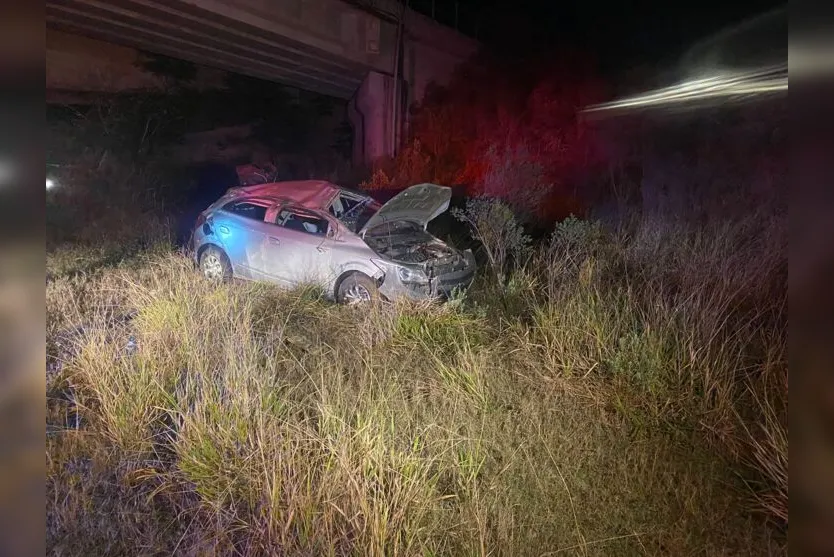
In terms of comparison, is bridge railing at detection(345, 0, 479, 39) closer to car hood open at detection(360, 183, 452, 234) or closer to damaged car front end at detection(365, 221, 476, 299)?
car hood open at detection(360, 183, 452, 234)

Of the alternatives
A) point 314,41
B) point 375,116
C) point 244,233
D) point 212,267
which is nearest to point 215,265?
point 212,267

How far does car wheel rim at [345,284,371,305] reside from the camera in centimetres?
344

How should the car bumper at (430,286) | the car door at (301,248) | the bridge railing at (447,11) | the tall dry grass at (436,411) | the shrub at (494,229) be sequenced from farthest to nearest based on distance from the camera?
the bridge railing at (447,11), the shrub at (494,229), the car door at (301,248), the car bumper at (430,286), the tall dry grass at (436,411)

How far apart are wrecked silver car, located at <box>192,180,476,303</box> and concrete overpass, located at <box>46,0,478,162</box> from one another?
1.91 feet

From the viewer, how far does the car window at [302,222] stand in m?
3.54

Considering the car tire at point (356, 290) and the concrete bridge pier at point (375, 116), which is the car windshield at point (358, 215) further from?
the concrete bridge pier at point (375, 116)

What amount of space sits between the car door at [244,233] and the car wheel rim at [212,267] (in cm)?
9

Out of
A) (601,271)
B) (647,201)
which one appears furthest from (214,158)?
(647,201)

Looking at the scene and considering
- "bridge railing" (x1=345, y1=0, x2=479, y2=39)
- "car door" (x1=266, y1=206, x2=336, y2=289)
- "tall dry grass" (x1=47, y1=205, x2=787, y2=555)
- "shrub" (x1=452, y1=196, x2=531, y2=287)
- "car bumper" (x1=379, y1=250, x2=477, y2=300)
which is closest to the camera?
"tall dry grass" (x1=47, y1=205, x2=787, y2=555)

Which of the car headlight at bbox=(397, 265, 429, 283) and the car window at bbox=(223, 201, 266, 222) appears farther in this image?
the car window at bbox=(223, 201, 266, 222)

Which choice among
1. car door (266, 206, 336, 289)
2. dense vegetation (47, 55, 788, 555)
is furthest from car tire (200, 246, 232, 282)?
car door (266, 206, 336, 289)

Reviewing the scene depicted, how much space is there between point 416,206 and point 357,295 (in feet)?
2.33

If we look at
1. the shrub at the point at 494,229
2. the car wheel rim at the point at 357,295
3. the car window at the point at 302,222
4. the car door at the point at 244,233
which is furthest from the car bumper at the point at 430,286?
the car door at the point at 244,233
